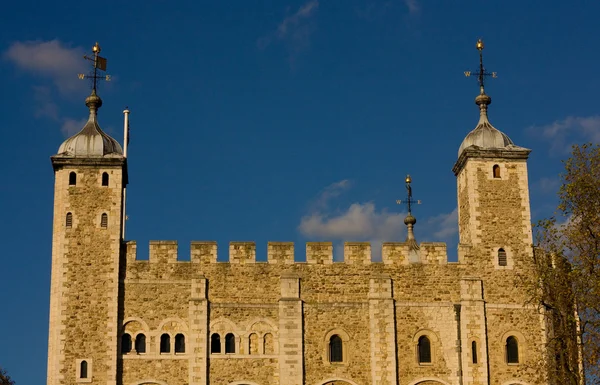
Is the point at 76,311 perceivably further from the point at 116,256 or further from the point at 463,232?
the point at 463,232

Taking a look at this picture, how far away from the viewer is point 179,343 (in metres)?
44.4

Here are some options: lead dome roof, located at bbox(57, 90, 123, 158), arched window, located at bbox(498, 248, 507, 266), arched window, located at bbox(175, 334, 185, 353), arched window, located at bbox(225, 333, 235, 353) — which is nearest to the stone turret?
lead dome roof, located at bbox(57, 90, 123, 158)

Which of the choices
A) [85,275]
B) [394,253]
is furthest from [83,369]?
[394,253]

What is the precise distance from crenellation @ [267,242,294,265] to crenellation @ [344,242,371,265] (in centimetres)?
230

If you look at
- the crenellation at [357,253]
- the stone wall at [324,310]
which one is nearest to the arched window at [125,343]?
the stone wall at [324,310]

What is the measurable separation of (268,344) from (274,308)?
4.89ft

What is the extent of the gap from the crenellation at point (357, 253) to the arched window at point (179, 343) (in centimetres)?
744

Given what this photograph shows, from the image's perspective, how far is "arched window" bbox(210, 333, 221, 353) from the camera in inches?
1745

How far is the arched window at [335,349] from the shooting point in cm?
4481

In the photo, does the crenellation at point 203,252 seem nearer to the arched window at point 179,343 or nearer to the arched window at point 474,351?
the arched window at point 179,343

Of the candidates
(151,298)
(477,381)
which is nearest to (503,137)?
(477,381)

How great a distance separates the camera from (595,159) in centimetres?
3850

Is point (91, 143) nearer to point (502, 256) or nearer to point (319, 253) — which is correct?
point (319, 253)

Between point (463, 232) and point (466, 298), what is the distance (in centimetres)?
411
